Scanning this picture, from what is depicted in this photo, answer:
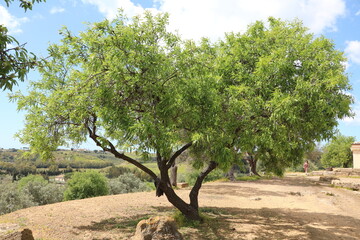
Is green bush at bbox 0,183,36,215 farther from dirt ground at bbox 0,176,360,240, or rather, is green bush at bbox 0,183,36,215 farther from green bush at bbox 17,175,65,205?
dirt ground at bbox 0,176,360,240

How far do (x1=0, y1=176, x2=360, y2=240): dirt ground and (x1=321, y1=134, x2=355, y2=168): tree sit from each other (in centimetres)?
3734

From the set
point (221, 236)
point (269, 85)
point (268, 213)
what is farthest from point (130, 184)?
point (269, 85)

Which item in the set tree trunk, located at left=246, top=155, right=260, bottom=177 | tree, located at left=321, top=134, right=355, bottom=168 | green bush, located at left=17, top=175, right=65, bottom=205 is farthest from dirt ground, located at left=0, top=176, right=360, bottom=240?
tree, located at left=321, top=134, right=355, bottom=168

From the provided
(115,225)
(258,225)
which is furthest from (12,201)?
(258,225)

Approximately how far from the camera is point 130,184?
2519 centimetres

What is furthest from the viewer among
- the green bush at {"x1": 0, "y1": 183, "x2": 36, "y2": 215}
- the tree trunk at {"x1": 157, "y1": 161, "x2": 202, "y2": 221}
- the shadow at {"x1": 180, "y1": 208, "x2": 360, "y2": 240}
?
the green bush at {"x1": 0, "y1": 183, "x2": 36, "y2": 215}

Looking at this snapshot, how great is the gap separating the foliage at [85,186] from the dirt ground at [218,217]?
351 centimetres

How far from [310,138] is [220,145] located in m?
4.44

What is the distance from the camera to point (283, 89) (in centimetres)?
1023

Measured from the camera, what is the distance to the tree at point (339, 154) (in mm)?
51938

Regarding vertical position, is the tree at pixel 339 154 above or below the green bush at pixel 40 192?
above

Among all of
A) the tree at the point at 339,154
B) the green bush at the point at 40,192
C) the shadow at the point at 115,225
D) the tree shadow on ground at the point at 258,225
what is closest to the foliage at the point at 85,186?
the green bush at the point at 40,192

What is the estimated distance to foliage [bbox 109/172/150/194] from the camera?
23.6m

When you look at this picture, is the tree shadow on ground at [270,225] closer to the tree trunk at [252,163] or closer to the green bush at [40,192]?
the green bush at [40,192]
